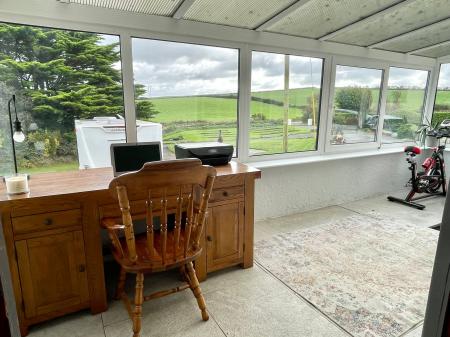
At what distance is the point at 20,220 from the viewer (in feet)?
4.90

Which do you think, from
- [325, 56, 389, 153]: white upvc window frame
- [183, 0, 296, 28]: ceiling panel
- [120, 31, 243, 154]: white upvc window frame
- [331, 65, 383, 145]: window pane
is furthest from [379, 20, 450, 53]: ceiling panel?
[120, 31, 243, 154]: white upvc window frame

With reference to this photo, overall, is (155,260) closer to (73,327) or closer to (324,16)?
(73,327)

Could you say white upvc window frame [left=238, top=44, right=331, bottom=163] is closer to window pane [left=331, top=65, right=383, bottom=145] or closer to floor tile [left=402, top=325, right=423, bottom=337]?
window pane [left=331, top=65, right=383, bottom=145]

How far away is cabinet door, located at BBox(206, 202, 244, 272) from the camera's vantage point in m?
2.02

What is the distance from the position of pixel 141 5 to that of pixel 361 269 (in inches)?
103

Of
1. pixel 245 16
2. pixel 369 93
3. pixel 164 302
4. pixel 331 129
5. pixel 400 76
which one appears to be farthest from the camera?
pixel 400 76

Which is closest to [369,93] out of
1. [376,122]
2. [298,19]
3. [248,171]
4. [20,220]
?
[376,122]

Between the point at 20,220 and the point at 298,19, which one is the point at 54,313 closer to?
the point at 20,220

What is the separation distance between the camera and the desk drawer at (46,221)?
1.50 m

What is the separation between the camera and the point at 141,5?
210 centimetres

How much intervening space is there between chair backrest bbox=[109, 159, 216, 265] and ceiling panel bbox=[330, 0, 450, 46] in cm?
229

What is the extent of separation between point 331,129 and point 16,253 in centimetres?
334

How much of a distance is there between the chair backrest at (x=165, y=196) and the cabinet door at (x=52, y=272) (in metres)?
0.29

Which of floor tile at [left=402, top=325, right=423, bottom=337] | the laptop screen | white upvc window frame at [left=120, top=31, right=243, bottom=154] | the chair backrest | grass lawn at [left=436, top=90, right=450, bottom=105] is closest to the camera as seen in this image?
the chair backrest
